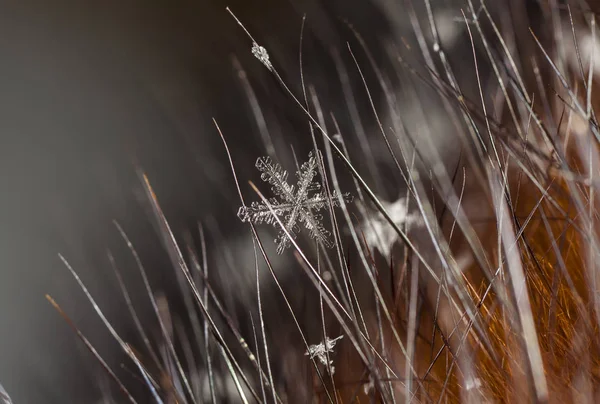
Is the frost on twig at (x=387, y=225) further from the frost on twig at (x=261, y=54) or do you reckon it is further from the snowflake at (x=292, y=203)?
the frost on twig at (x=261, y=54)

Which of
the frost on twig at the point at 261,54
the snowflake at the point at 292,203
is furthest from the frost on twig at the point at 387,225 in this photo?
the frost on twig at the point at 261,54

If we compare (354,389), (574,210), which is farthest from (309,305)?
(574,210)

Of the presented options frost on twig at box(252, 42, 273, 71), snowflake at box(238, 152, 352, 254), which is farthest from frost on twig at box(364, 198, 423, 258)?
frost on twig at box(252, 42, 273, 71)

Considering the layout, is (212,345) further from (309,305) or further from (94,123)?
(94,123)

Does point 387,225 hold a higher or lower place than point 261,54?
lower

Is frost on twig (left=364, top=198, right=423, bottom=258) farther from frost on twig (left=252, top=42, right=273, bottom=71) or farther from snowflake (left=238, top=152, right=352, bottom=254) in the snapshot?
frost on twig (left=252, top=42, right=273, bottom=71)
